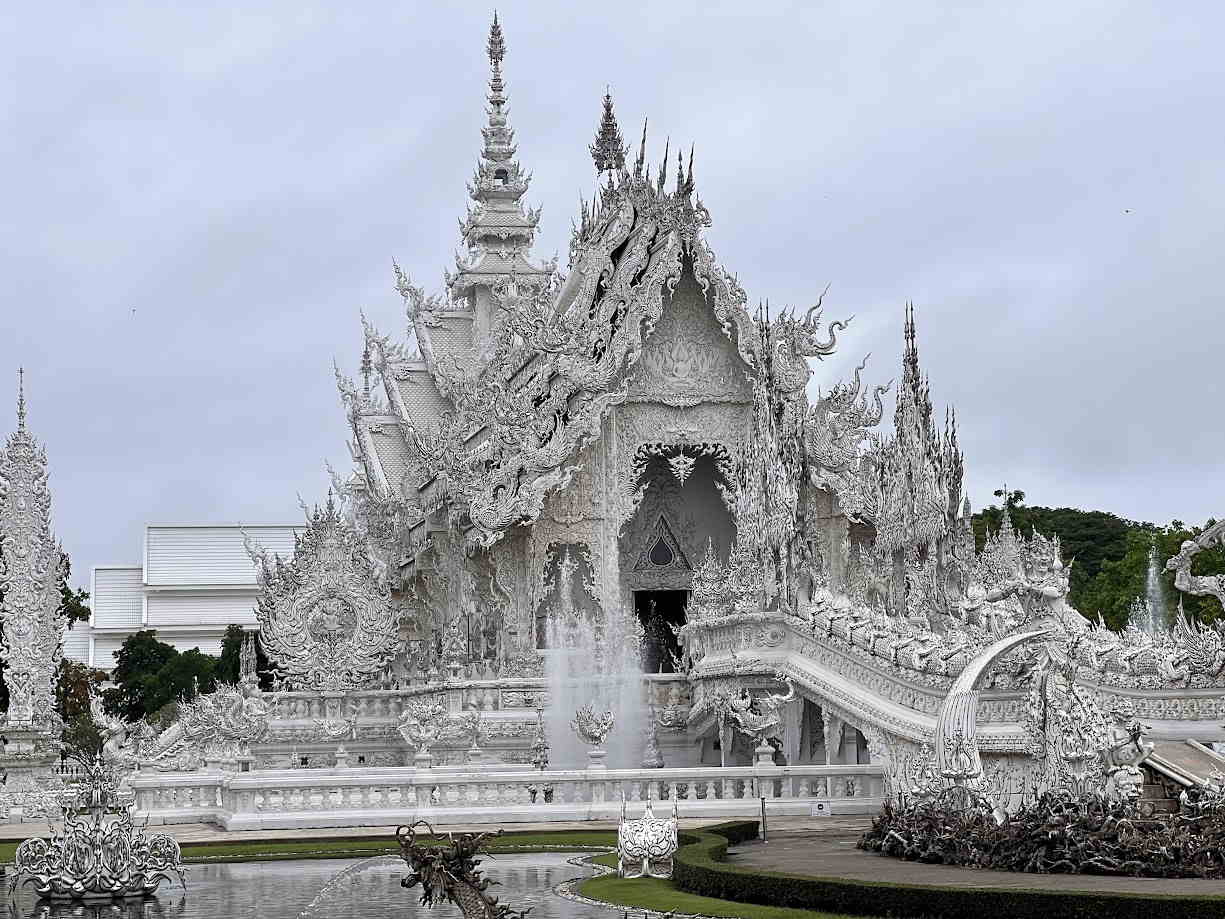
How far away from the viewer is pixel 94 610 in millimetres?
78438

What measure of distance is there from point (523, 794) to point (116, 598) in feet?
194

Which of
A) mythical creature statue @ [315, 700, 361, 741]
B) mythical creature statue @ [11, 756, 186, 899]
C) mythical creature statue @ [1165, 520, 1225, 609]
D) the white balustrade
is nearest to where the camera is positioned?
mythical creature statue @ [11, 756, 186, 899]

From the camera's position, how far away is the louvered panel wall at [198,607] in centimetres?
7775

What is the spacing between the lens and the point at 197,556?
80062mm

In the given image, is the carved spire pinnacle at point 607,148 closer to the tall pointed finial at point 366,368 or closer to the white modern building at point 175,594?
the tall pointed finial at point 366,368

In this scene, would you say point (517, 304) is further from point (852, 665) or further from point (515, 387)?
point (852, 665)

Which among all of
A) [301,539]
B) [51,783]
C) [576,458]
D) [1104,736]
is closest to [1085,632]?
[1104,736]

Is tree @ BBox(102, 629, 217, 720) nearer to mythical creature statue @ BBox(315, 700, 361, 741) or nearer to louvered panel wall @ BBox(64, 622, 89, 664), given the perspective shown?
louvered panel wall @ BBox(64, 622, 89, 664)

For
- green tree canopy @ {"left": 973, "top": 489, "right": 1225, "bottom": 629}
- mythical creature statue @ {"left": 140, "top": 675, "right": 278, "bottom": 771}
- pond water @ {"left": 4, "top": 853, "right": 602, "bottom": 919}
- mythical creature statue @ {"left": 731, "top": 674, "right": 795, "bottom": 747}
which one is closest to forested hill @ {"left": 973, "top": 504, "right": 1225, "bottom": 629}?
green tree canopy @ {"left": 973, "top": 489, "right": 1225, "bottom": 629}

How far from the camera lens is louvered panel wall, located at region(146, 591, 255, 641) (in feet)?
255

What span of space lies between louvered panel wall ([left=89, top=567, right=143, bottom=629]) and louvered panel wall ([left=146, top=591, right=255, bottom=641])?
Answer: 0.90 meters

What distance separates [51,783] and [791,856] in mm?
13151

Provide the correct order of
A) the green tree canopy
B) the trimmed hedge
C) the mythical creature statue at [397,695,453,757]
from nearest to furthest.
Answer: the trimmed hedge < the mythical creature statue at [397,695,453,757] < the green tree canopy

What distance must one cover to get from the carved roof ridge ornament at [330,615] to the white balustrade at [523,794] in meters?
11.6
